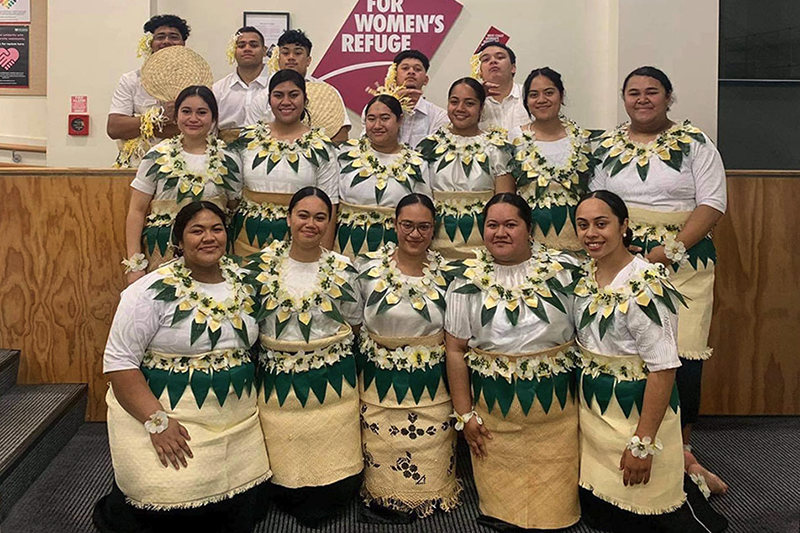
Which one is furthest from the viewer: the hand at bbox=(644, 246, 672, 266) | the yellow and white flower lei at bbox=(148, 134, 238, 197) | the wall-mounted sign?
the wall-mounted sign

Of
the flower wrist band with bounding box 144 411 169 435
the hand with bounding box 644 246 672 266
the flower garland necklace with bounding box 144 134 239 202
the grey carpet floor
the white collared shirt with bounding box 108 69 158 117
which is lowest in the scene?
the grey carpet floor

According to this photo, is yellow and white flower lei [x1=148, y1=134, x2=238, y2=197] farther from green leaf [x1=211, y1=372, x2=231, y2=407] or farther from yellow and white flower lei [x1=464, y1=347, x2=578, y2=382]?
yellow and white flower lei [x1=464, y1=347, x2=578, y2=382]

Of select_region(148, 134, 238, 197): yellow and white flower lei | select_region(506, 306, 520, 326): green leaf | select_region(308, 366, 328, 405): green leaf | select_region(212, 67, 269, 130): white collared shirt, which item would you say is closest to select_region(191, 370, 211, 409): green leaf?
select_region(308, 366, 328, 405): green leaf

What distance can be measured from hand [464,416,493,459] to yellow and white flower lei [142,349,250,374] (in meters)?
0.90

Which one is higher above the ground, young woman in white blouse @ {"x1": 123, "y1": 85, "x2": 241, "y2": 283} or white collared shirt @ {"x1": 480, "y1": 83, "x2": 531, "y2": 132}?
white collared shirt @ {"x1": 480, "y1": 83, "x2": 531, "y2": 132}

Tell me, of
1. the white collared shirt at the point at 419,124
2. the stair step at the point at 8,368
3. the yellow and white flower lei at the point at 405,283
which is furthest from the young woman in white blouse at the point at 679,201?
the stair step at the point at 8,368

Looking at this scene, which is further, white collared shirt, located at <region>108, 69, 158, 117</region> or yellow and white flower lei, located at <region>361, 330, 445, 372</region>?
white collared shirt, located at <region>108, 69, 158, 117</region>

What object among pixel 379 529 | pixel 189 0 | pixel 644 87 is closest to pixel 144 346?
pixel 379 529

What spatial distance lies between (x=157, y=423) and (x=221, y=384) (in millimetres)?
237

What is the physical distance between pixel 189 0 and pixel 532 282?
3.87 meters

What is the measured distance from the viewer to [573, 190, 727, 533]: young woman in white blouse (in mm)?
2193

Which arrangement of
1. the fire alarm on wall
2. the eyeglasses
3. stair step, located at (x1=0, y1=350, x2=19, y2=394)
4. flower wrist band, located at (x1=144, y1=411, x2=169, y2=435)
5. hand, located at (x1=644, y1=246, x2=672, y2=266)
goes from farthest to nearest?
the fire alarm on wall < stair step, located at (x1=0, y1=350, x2=19, y2=394) < hand, located at (x1=644, y1=246, x2=672, y2=266) < the eyeglasses < flower wrist band, located at (x1=144, y1=411, x2=169, y2=435)

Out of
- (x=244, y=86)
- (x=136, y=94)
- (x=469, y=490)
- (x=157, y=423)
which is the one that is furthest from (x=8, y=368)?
(x=469, y=490)

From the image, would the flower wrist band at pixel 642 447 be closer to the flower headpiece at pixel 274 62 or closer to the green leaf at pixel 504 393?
the green leaf at pixel 504 393
